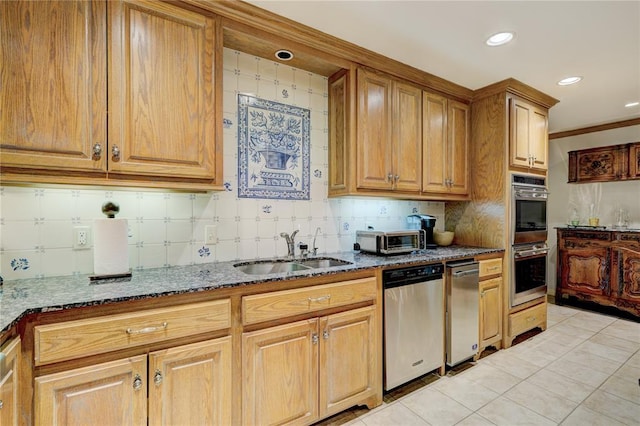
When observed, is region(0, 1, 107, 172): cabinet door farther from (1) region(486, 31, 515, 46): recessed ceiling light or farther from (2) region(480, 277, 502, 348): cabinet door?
(2) region(480, 277, 502, 348): cabinet door

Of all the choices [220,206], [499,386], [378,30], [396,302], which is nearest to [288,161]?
[220,206]

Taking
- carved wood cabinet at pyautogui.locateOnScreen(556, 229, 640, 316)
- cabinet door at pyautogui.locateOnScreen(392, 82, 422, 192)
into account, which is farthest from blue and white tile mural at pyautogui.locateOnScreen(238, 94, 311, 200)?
carved wood cabinet at pyautogui.locateOnScreen(556, 229, 640, 316)

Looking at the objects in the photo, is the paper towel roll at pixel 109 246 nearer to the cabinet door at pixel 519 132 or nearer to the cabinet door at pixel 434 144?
the cabinet door at pixel 434 144

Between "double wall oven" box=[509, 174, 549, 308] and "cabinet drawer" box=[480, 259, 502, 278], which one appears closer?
"cabinet drawer" box=[480, 259, 502, 278]

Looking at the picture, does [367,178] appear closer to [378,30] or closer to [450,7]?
[378,30]

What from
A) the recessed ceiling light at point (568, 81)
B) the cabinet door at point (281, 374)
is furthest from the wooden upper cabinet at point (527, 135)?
the cabinet door at point (281, 374)

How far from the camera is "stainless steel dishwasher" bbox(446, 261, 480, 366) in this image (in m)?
2.29

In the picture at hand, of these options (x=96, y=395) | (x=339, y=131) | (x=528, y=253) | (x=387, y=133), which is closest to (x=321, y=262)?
(x=339, y=131)

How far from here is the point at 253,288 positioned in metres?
1.50

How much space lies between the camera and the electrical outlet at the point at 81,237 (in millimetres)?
1602

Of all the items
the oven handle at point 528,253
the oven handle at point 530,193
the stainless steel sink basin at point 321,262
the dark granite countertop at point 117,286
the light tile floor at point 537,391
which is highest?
the oven handle at point 530,193

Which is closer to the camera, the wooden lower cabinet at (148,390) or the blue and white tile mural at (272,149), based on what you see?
the wooden lower cabinet at (148,390)

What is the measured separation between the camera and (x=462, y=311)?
7.74 feet

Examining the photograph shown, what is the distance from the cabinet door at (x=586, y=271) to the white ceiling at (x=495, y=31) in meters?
1.98
